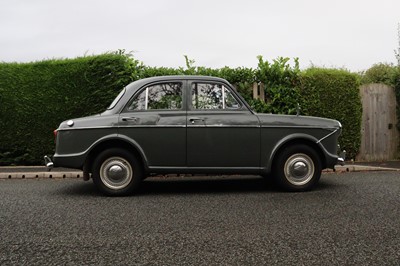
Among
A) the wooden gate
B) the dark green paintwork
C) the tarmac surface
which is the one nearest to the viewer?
the dark green paintwork

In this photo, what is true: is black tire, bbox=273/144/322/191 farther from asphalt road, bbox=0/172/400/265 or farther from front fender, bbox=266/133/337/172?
asphalt road, bbox=0/172/400/265

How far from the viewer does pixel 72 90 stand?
1033cm

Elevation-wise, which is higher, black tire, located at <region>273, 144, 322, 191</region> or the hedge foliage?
the hedge foliage

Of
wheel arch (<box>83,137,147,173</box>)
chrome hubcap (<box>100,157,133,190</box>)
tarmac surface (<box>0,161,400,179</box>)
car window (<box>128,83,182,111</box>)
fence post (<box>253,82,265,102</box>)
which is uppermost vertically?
fence post (<box>253,82,265,102</box>)

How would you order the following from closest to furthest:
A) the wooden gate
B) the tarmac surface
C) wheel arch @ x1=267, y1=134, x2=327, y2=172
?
wheel arch @ x1=267, y1=134, x2=327, y2=172
the tarmac surface
the wooden gate

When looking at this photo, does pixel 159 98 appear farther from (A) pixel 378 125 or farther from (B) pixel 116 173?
(A) pixel 378 125

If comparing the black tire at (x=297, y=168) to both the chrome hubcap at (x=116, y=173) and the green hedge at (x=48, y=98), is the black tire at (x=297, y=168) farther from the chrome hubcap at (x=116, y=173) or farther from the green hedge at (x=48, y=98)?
the green hedge at (x=48, y=98)

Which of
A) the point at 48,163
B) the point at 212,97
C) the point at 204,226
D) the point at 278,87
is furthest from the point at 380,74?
the point at 204,226

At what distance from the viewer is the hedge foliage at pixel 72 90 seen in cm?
1028

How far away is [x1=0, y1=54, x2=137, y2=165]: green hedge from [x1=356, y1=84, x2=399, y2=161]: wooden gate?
6.27m

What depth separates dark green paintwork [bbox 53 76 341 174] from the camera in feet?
20.9

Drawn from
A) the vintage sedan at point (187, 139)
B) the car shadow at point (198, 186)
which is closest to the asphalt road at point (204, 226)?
the car shadow at point (198, 186)

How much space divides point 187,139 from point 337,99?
5.74 meters

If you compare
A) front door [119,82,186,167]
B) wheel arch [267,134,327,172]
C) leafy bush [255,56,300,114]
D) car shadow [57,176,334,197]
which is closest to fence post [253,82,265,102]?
leafy bush [255,56,300,114]
